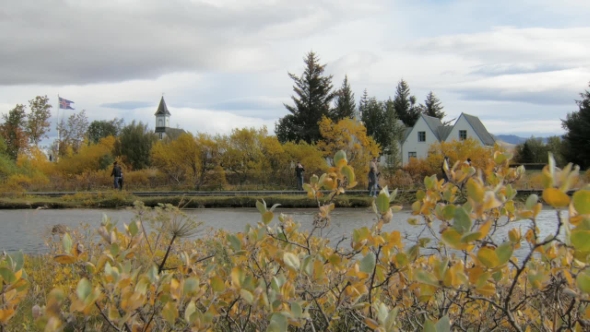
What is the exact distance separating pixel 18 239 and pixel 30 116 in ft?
112

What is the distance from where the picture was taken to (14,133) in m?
35.4

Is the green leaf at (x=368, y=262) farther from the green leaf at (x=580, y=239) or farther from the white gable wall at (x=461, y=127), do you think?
the white gable wall at (x=461, y=127)

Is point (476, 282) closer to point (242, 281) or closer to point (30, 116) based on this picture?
point (242, 281)

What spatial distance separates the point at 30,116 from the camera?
39844mm

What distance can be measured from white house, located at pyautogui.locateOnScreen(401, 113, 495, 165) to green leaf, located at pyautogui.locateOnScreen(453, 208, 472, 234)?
50345 mm

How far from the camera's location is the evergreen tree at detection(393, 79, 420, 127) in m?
65.6

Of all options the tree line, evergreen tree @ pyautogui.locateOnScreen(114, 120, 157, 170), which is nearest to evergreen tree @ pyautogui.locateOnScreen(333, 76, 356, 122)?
the tree line

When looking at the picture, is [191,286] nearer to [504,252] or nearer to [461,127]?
[504,252]

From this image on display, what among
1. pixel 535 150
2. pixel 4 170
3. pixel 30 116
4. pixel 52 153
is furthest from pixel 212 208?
pixel 535 150

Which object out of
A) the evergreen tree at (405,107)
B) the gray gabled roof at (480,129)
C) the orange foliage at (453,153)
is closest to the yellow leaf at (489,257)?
the orange foliage at (453,153)

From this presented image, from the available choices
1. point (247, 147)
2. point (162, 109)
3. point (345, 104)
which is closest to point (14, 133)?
point (247, 147)

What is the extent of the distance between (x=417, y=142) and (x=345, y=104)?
10695mm

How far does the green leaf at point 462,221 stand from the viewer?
135cm

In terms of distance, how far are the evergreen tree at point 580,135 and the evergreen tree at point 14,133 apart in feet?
119
